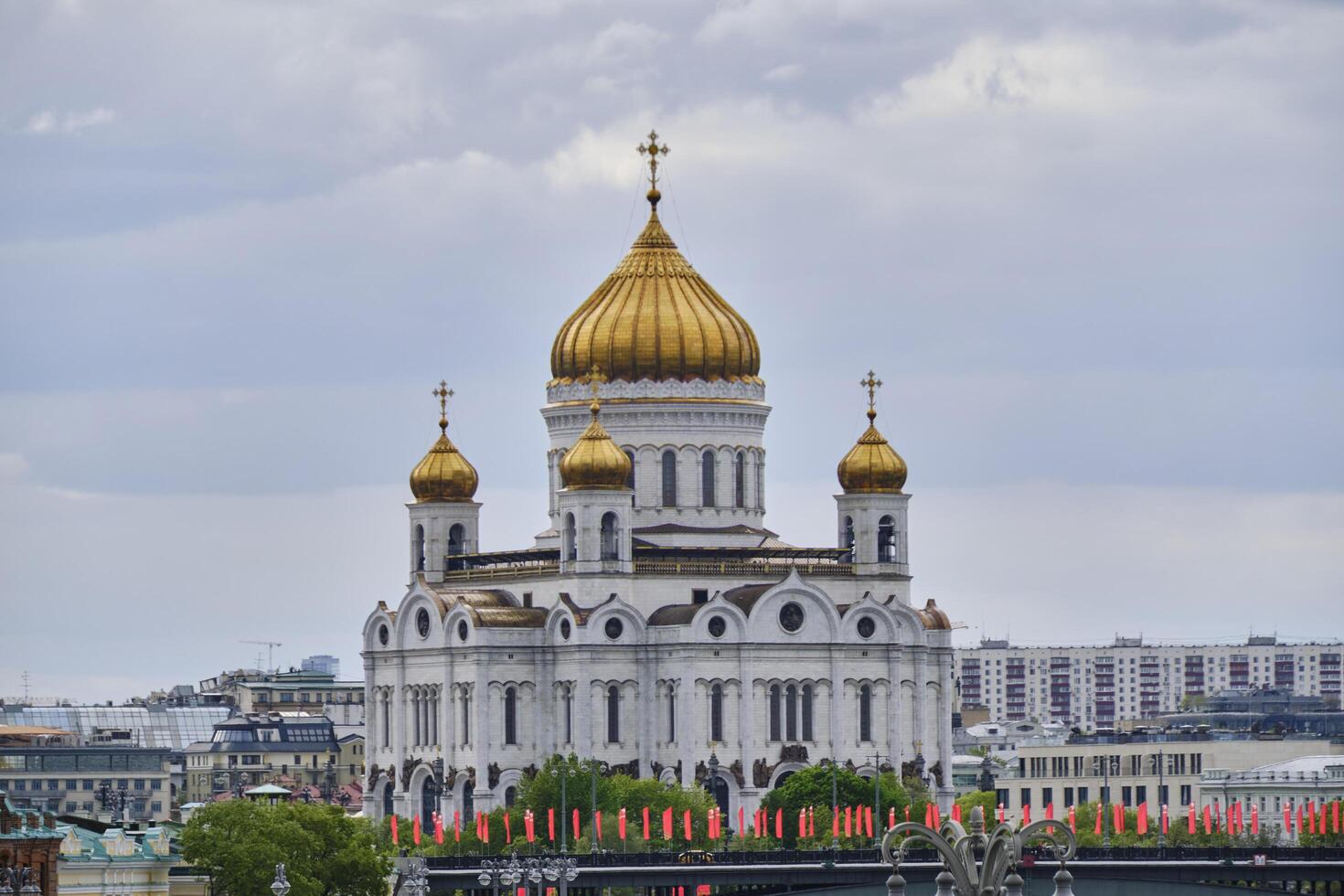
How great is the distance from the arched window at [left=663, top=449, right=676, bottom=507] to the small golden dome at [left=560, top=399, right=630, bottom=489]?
17.1 ft

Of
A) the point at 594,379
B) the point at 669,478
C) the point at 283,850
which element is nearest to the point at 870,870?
the point at 283,850

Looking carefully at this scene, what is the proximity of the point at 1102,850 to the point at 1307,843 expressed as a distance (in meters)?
13.0

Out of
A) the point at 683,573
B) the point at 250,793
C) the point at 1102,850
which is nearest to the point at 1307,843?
the point at 1102,850

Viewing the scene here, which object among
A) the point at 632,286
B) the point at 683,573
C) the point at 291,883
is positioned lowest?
the point at 291,883

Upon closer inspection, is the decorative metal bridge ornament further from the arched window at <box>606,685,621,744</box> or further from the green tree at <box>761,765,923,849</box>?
the arched window at <box>606,685,621,744</box>

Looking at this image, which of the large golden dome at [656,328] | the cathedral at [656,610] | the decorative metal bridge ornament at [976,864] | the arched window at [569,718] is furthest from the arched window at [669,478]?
the decorative metal bridge ornament at [976,864]

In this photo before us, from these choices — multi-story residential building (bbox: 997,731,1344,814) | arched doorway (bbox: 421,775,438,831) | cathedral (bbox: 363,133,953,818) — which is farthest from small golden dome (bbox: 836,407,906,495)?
multi-story residential building (bbox: 997,731,1344,814)

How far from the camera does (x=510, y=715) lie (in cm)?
15650

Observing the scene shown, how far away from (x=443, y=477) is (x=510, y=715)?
11.6m

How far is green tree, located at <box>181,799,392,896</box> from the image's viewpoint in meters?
118

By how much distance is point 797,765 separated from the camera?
155 m

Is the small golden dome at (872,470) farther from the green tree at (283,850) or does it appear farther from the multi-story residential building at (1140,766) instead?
the green tree at (283,850)

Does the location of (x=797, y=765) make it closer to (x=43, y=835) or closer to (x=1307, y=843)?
(x=1307, y=843)

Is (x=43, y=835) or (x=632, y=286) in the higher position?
(x=632, y=286)
